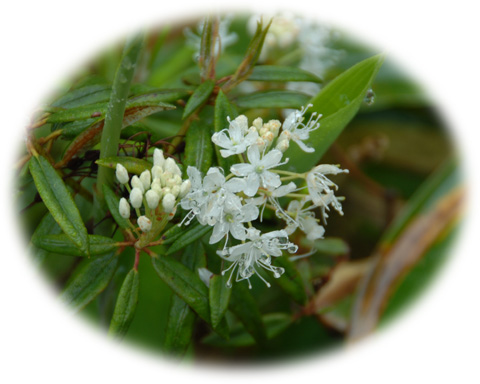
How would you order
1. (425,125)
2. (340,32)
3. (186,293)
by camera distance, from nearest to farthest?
(186,293) → (340,32) → (425,125)

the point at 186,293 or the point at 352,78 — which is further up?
the point at 352,78

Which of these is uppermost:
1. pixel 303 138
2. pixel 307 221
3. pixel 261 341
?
pixel 303 138

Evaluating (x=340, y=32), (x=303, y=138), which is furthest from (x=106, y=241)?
(x=340, y=32)

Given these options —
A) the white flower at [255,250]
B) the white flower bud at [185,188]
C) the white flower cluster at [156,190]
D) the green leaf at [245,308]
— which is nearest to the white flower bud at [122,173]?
the white flower cluster at [156,190]

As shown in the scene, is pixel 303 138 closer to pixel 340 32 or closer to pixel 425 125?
pixel 340 32

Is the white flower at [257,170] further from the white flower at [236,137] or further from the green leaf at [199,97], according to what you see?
the green leaf at [199,97]

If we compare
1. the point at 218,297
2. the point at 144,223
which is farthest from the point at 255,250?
the point at 144,223

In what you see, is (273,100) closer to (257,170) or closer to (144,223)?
(257,170)
